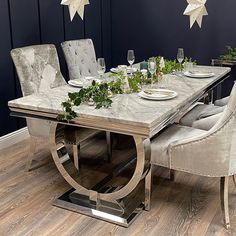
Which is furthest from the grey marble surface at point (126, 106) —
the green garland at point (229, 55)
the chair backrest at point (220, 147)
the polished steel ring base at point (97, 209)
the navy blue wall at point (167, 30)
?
the navy blue wall at point (167, 30)

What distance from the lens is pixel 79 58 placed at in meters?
3.88

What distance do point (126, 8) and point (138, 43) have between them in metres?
0.51

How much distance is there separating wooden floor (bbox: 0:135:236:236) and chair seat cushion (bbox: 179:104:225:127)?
45cm

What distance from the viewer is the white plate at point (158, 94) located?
246 centimetres

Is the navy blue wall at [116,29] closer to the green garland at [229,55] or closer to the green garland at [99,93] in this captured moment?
the green garland at [229,55]

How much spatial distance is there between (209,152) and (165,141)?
1.05 feet

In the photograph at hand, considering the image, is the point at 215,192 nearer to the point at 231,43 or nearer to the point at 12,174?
the point at 12,174

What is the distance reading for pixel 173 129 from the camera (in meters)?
2.63

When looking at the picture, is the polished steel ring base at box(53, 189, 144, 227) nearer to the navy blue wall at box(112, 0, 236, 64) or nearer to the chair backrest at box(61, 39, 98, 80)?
the chair backrest at box(61, 39, 98, 80)

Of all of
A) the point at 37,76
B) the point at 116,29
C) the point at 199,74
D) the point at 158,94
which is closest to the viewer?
the point at 158,94

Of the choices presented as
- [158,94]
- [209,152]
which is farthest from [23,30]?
[209,152]

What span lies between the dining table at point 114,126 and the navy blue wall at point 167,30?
2070 mm

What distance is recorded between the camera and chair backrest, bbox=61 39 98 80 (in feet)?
12.3

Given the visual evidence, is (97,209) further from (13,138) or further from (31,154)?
(13,138)
